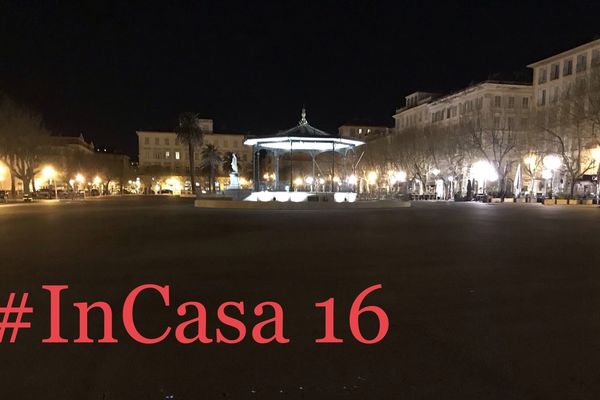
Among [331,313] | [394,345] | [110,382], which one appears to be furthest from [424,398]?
[110,382]

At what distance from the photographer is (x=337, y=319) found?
5.65 m

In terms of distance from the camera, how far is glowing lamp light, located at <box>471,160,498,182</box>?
5378cm

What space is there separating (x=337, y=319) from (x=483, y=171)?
54171 mm

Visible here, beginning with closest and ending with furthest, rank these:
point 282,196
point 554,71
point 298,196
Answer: point 298,196, point 282,196, point 554,71

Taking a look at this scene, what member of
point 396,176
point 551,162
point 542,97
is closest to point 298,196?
point 551,162

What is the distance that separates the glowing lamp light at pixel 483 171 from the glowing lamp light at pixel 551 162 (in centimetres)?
630

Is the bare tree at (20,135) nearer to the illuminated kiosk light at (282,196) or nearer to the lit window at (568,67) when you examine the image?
the illuminated kiosk light at (282,196)

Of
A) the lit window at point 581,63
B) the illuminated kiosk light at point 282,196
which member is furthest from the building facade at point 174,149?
the illuminated kiosk light at point 282,196

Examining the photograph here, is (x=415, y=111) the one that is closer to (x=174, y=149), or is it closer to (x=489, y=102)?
(x=489, y=102)

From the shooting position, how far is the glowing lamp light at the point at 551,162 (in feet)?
151

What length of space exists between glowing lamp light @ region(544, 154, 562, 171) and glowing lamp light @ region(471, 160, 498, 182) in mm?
6299

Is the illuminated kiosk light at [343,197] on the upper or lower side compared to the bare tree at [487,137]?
lower

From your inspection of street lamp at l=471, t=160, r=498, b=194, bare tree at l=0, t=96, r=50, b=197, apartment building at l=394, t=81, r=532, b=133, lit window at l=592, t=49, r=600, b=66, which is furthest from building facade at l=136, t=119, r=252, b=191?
lit window at l=592, t=49, r=600, b=66

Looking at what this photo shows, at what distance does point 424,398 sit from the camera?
12.0ft
